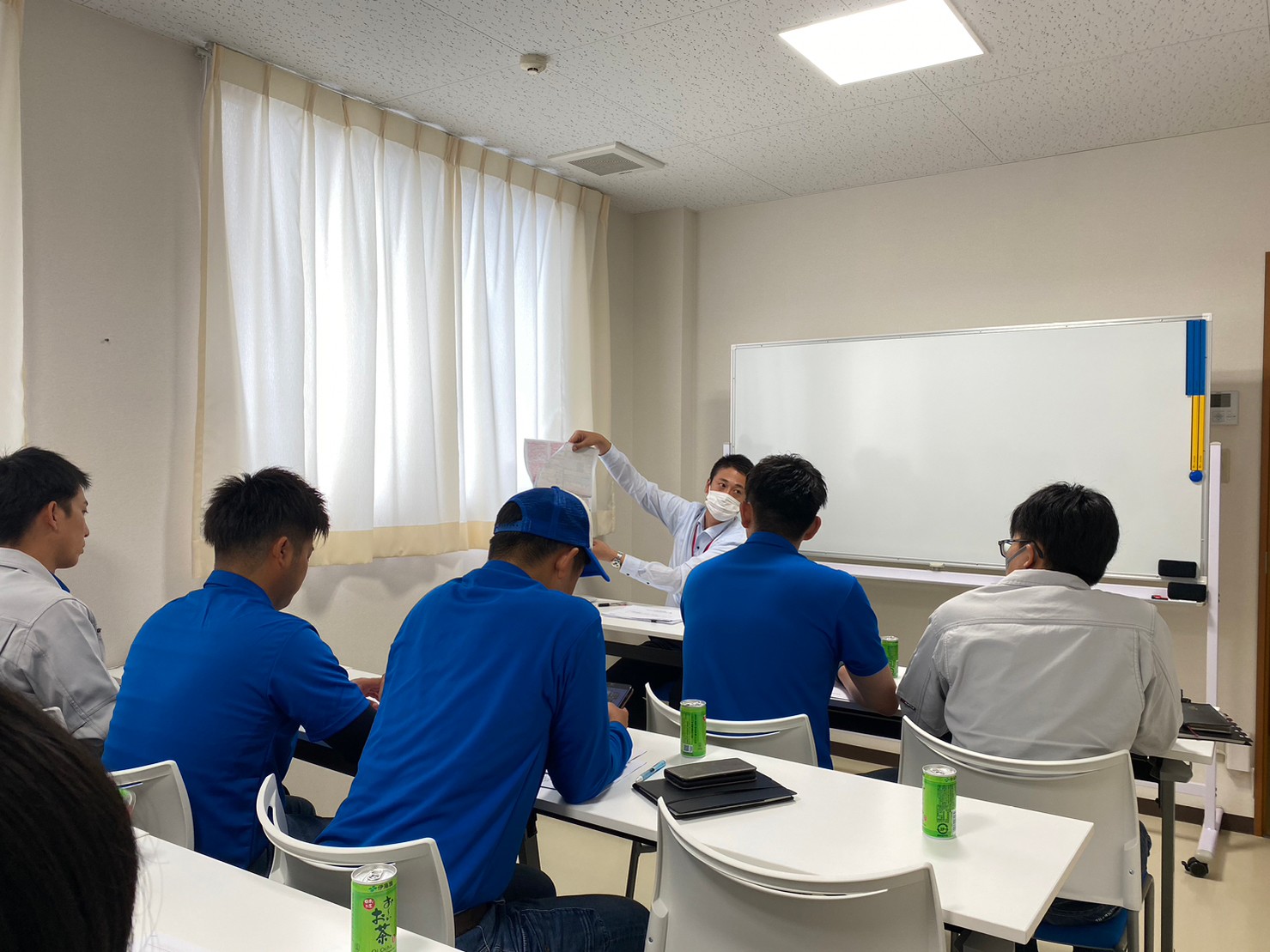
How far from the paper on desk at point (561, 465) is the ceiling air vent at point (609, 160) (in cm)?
135

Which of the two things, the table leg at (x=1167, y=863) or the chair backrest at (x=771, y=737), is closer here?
the chair backrest at (x=771, y=737)

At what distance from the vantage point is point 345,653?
12.2 ft

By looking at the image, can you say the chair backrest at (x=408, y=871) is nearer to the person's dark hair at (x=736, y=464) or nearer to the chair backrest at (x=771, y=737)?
the chair backrest at (x=771, y=737)

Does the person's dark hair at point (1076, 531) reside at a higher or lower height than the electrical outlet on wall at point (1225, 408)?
lower

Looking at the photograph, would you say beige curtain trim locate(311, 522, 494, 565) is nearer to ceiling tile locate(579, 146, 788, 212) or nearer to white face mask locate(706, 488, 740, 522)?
white face mask locate(706, 488, 740, 522)

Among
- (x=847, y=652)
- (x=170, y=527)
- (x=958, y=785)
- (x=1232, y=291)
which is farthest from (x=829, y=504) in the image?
(x=170, y=527)

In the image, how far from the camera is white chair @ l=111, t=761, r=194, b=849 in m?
1.65

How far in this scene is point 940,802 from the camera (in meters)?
1.59

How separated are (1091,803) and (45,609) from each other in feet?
7.79

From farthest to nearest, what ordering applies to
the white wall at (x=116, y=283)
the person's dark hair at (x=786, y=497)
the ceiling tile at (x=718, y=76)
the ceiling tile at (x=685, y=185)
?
the ceiling tile at (x=685, y=185), the ceiling tile at (x=718, y=76), the white wall at (x=116, y=283), the person's dark hair at (x=786, y=497)

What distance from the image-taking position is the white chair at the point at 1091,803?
6.07ft

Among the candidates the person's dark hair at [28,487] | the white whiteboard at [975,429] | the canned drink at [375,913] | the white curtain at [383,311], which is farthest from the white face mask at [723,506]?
the canned drink at [375,913]

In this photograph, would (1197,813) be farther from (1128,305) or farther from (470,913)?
(470,913)

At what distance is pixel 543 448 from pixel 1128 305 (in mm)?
2708
